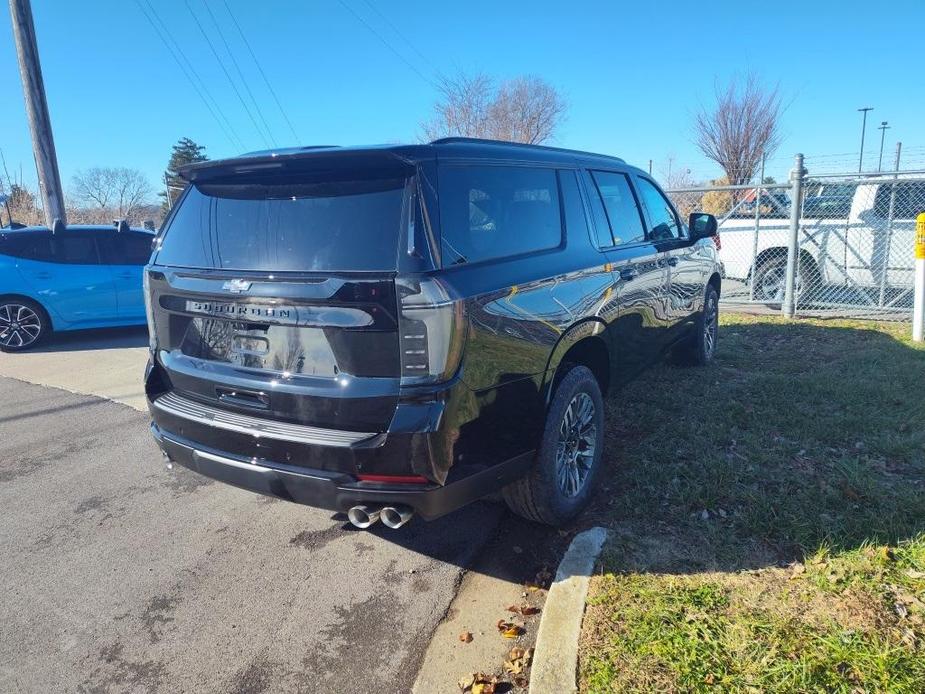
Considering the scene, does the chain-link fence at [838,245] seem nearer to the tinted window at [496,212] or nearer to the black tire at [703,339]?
the black tire at [703,339]

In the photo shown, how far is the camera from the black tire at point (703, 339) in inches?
236

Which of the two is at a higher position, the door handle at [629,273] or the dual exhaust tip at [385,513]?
the door handle at [629,273]

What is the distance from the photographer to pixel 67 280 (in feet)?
28.1

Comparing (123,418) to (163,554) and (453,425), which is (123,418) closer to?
(163,554)

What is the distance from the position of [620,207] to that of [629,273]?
58 cm

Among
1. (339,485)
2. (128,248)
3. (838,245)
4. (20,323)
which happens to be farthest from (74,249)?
(838,245)

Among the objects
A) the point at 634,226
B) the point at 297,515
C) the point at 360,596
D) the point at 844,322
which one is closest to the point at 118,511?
the point at 297,515

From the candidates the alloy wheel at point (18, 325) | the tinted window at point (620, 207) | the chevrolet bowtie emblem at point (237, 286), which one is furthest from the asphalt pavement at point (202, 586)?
the alloy wheel at point (18, 325)

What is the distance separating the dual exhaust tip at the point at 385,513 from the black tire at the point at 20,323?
26.3ft

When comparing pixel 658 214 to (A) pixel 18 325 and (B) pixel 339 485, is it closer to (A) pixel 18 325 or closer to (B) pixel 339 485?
(B) pixel 339 485

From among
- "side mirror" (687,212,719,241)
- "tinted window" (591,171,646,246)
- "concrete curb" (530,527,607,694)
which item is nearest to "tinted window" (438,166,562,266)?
"tinted window" (591,171,646,246)

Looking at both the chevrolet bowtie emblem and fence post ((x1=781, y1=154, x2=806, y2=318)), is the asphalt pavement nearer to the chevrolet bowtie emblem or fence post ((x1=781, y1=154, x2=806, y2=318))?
the chevrolet bowtie emblem

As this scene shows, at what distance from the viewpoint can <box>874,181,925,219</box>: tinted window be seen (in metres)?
8.42

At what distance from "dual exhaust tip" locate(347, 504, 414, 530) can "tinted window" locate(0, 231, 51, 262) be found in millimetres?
8094
